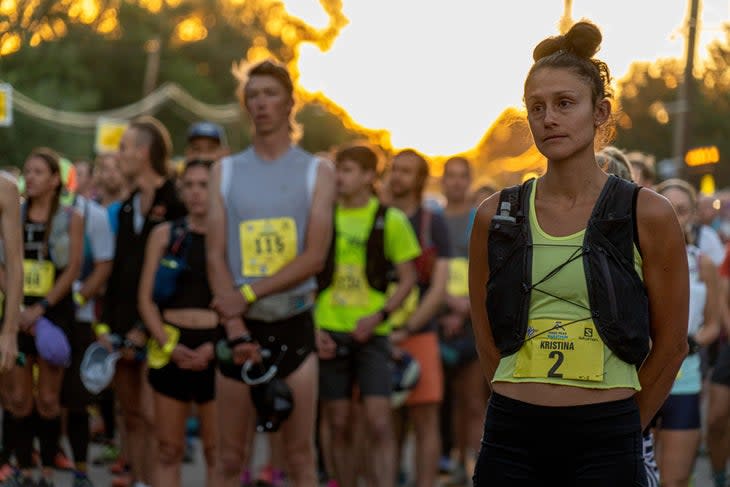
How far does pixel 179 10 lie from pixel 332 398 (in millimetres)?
80738

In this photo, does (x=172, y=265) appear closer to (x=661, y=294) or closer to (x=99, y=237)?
(x=99, y=237)

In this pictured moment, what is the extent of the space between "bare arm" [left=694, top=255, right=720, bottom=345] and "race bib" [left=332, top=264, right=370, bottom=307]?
194 cm

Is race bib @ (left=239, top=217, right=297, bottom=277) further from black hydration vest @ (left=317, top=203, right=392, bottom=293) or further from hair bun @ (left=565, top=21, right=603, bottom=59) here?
hair bun @ (left=565, top=21, right=603, bottom=59)

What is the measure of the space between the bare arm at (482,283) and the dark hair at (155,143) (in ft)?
16.8

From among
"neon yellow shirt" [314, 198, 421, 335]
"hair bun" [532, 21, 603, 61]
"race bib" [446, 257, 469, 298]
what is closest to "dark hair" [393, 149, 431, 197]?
"neon yellow shirt" [314, 198, 421, 335]

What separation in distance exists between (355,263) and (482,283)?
4.69 meters

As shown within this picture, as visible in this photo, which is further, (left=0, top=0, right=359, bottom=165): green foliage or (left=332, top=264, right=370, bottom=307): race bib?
(left=0, top=0, right=359, bottom=165): green foliage

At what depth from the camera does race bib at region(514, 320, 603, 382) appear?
14.3 feet

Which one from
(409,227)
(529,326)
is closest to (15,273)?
(409,227)

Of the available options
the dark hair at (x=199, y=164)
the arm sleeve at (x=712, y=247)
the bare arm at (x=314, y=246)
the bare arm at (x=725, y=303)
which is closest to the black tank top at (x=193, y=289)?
the dark hair at (x=199, y=164)

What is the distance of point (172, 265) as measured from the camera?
8.68m

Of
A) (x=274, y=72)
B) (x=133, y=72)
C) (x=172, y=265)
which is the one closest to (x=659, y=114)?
(x=133, y=72)

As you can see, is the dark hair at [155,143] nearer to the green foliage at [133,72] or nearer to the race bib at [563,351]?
the race bib at [563,351]

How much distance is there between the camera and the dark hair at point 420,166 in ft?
34.2
